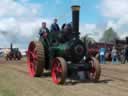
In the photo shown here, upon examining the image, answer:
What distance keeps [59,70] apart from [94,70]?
51.0 inches

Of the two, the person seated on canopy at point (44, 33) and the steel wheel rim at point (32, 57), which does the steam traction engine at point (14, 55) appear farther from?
the person seated on canopy at point (44, 33)

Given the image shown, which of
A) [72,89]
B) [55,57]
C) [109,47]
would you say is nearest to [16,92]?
[72,89]

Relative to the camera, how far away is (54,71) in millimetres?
14148

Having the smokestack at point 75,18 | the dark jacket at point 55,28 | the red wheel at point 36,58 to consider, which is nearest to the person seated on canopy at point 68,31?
the smokestack at point 75,18

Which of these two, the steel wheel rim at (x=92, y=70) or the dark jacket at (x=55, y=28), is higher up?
the dark jacket at (x=55, y=28)

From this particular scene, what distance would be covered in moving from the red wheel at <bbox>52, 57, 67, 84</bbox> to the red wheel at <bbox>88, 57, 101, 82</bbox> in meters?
1.23

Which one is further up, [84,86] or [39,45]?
[39,45]

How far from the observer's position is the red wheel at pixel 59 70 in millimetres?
13219

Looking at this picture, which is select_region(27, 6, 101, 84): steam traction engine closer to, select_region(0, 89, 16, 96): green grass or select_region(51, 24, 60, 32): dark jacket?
select_region(51, 24, 60, 32): dark jacket

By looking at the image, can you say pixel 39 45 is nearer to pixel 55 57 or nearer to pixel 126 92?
pixel 55 57

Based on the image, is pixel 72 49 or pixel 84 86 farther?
pixel 72 49

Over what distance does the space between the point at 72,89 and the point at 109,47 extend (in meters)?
26.3

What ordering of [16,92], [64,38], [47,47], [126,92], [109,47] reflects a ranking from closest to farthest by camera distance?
[16,92]
[126,92]
[64,38]
[47,47]
[109,47]

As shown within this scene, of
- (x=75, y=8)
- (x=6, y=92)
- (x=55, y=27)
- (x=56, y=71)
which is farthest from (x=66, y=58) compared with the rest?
(x=6, y=92)
